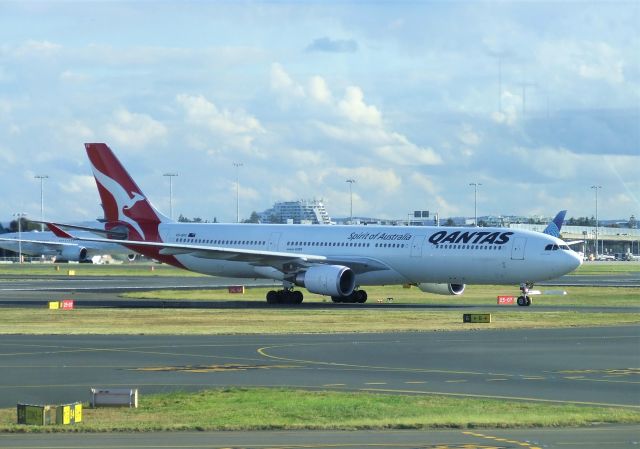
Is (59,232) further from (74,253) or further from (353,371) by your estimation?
(74,253)

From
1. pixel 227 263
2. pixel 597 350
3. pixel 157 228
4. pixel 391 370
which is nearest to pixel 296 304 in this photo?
pixel 227 263

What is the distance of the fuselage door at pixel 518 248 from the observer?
62.9 m

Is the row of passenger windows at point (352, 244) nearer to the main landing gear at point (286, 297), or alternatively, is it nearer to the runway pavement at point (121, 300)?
the runway pavement at point (121, 300)

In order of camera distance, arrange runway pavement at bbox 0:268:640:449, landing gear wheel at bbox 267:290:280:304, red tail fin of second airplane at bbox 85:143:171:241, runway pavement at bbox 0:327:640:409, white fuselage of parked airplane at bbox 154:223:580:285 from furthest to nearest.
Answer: red tail fin of second airplane at bbox 85:143:171:241
landing gear wheel at bbox 267:290:280:304
white fuselage of parked airplane at bbox 154:223:580:285
runway pavement at bbox 0:327:640:409
runway pavement at bbox 0:268:640:449

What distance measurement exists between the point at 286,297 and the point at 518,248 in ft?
43.4

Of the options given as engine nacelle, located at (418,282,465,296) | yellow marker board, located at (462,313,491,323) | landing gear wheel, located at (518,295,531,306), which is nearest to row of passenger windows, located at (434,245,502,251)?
landing gear wheel, located at (518,295,531,306)

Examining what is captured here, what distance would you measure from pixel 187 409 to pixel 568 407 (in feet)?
25.6

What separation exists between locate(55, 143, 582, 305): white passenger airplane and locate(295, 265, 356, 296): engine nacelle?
5cm

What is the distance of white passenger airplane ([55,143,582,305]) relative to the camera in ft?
208

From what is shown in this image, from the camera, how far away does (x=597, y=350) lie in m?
37.6

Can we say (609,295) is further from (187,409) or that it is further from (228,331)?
(187,409)

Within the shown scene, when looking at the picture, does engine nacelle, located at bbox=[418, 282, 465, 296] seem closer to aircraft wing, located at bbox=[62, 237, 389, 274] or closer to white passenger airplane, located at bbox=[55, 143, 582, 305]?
white passenger airplane, located at bbox=[55, 143, 582, 305]

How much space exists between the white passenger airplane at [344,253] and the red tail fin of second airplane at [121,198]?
64 millimetres

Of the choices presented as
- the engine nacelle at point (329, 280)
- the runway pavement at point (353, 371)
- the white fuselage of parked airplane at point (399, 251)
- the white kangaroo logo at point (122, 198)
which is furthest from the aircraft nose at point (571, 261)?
the white kangaroo logo at point (122, 198)
